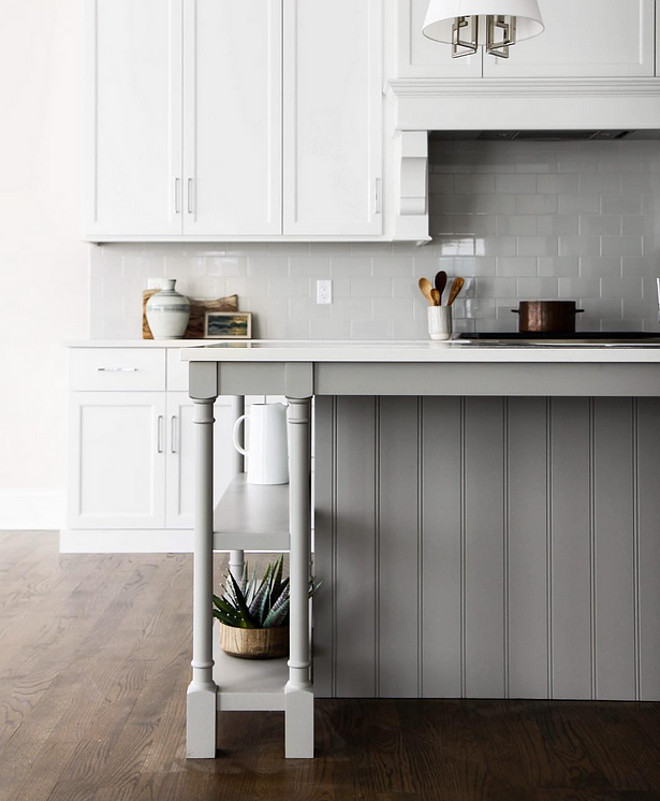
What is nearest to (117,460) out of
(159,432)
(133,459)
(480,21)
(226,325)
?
(133,459)

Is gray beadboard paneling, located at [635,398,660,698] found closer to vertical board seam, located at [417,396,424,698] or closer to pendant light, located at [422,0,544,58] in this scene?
vertical board seam, located at [417,396,424,698]

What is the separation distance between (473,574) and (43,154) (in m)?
3.26

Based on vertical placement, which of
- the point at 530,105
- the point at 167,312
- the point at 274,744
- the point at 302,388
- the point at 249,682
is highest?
the point at 530,105

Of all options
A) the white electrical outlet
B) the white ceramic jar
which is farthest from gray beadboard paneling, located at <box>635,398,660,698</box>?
the white ceramic jar

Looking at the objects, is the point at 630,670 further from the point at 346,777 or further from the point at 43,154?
the point at 43,154

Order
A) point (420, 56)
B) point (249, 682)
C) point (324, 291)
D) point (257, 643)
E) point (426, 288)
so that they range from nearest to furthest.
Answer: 1. point (249, 682)
2. point (257, 643)
3. point (420, 56)
4. point (426, 288)
5. point (324, 291)

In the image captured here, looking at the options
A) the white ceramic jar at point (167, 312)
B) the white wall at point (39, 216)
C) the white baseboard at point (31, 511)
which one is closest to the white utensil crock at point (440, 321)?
the white ceramic jar at point (167, 312)

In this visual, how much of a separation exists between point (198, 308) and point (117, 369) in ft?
1.93

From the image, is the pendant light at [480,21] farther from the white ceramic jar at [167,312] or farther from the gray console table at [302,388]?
the white ceramic jar at [167,312]

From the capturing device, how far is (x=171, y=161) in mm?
4074

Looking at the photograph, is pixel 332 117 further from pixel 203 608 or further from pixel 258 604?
pixel 203 608

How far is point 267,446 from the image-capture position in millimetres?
2506

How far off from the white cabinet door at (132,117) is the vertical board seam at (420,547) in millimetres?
2221

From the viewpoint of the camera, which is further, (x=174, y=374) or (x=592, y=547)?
(x=174, y=374)
